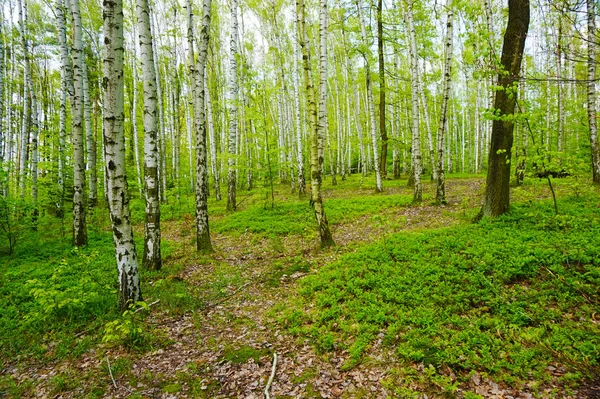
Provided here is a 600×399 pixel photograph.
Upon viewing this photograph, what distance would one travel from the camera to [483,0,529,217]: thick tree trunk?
21.0 ft

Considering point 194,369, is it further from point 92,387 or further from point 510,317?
point 510,317

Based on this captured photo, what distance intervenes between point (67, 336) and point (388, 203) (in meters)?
10.5

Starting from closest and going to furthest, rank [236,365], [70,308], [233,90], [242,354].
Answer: [236,365], [242,354], [70,308], [233,90]

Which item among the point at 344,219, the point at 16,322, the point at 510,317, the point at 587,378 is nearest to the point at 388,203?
the point at 344,219

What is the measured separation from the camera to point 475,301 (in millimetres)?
4383

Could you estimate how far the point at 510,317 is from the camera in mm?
3930

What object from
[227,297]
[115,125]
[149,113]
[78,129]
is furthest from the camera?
[78,129]

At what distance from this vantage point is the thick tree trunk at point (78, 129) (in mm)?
8661

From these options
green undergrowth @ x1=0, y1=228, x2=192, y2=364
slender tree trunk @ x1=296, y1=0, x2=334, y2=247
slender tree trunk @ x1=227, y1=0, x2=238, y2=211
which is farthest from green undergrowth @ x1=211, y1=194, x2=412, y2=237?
green undergrowth @ x1=0, y1=228, x2=192, y2=364

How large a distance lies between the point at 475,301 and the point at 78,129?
10.7 m

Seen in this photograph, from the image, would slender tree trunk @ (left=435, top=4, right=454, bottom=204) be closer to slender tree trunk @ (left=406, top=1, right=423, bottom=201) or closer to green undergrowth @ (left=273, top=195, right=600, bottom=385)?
slender tree trunk @ (left=406, top=1, right=423, bottom=201)

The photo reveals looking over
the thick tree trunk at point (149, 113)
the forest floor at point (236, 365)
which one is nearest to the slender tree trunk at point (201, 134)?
the thick tree trunk at point (149, 113)

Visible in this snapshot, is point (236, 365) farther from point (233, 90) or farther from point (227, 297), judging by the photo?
point (233, 90)

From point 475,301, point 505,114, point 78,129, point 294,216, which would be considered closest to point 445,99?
point 505,114
